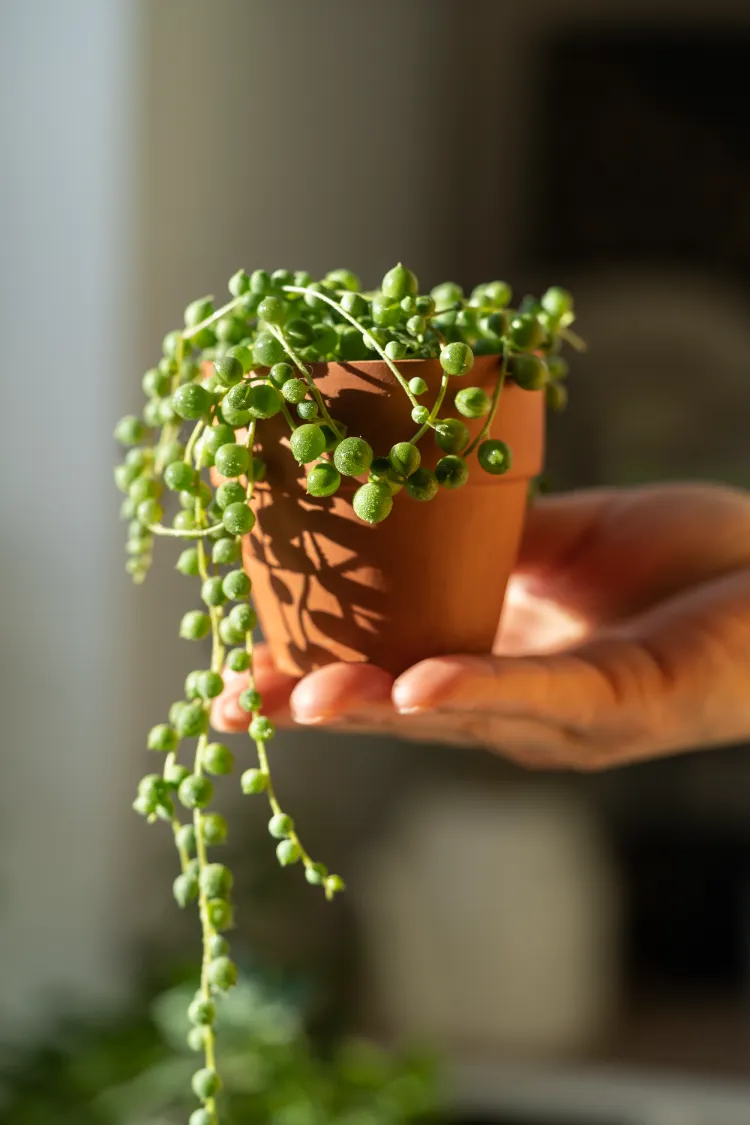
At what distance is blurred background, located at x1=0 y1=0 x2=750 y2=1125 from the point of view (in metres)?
2.16

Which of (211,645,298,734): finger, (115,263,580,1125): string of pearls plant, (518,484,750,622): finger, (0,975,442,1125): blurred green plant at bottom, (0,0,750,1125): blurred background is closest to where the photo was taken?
(115,263,580,1125): string of pearls plant

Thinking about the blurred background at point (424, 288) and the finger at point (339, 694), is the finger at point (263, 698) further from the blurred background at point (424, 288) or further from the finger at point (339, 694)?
the blurred background at point (424, 288)

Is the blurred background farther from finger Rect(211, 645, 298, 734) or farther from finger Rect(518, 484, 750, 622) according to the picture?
finger Rect(211, 645, 298, 734)

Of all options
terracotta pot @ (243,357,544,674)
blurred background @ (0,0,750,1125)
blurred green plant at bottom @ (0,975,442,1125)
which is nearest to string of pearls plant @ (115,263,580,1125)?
terracotta pot @ (243,357,544,674)

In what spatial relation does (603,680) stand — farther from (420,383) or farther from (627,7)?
(627,7)

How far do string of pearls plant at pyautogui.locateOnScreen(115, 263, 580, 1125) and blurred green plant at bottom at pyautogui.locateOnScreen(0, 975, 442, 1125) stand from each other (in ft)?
3.81

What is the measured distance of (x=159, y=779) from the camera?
0.67 metres

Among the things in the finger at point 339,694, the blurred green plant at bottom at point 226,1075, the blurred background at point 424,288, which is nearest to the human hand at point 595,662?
the finger at point 339,694

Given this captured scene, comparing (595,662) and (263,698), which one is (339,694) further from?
(595,662)

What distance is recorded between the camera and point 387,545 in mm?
707

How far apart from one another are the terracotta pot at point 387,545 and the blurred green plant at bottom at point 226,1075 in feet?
3.90

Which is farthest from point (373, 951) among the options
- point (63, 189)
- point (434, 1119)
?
point (63, 189)

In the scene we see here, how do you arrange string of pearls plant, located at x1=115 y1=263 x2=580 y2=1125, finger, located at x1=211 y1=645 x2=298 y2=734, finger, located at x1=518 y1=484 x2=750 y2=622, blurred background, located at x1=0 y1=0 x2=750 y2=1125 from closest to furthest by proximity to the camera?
string of pearls plant, located at x1=115 y1=263 x2=580 y2=1125, finger, located at x1=211 y1=645 x2=298 y2=734, finger, located at x1=518 y1=484 x2=750 y2=622, blurred background, located at x1=0 y1=0 x2=750 y2=1125

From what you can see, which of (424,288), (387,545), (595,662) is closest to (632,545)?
(595,662)
